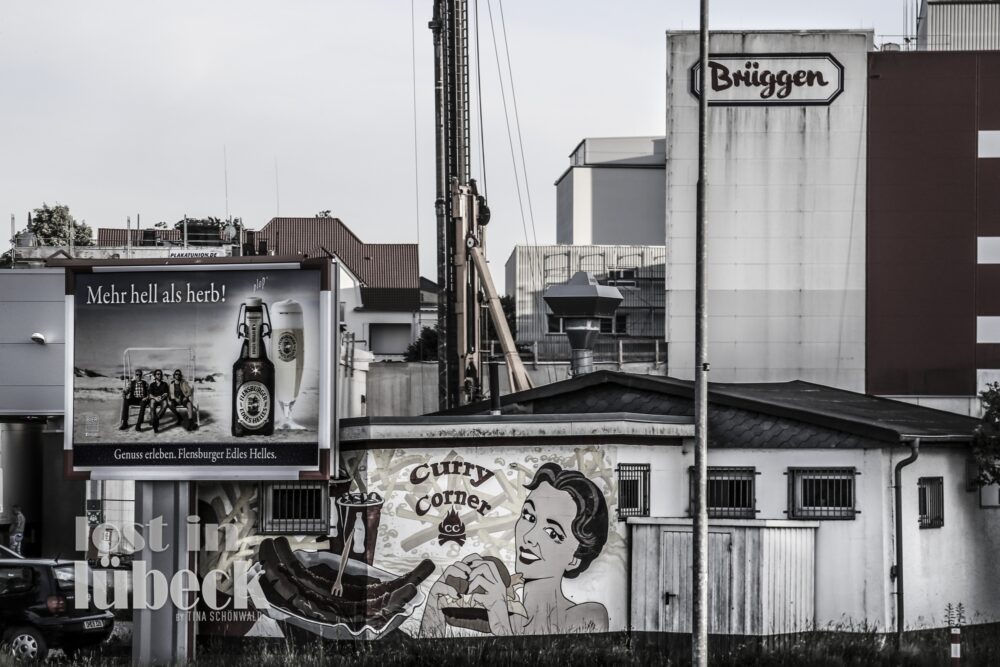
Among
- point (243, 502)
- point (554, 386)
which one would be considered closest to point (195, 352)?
point (243, 502)

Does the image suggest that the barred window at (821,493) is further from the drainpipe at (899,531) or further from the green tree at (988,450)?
the green tree at (988,450)

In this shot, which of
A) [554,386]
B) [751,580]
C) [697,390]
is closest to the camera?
[697,390]

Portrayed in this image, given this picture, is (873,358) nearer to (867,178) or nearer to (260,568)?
(867,178)

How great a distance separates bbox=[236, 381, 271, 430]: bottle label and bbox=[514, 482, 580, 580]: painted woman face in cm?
452

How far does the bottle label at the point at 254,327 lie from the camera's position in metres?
22.0

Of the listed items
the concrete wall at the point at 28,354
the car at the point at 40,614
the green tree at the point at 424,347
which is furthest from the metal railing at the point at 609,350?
the car at the point at 40,614

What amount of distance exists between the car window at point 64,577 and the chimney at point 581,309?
37.0 feet

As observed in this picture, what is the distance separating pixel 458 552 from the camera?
2209 cm

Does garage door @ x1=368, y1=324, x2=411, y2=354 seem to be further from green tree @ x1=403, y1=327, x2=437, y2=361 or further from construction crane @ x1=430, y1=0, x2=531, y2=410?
construction crane @ x1=430, y1=0, x2=531, y2=410

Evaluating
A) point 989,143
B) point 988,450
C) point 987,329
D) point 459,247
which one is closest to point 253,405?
point 988,450

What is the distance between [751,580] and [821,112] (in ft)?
91.5

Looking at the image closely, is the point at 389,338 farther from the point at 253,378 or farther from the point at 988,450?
the point at 253,378

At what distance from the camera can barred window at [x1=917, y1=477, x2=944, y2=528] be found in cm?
2331

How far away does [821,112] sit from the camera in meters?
45.8
